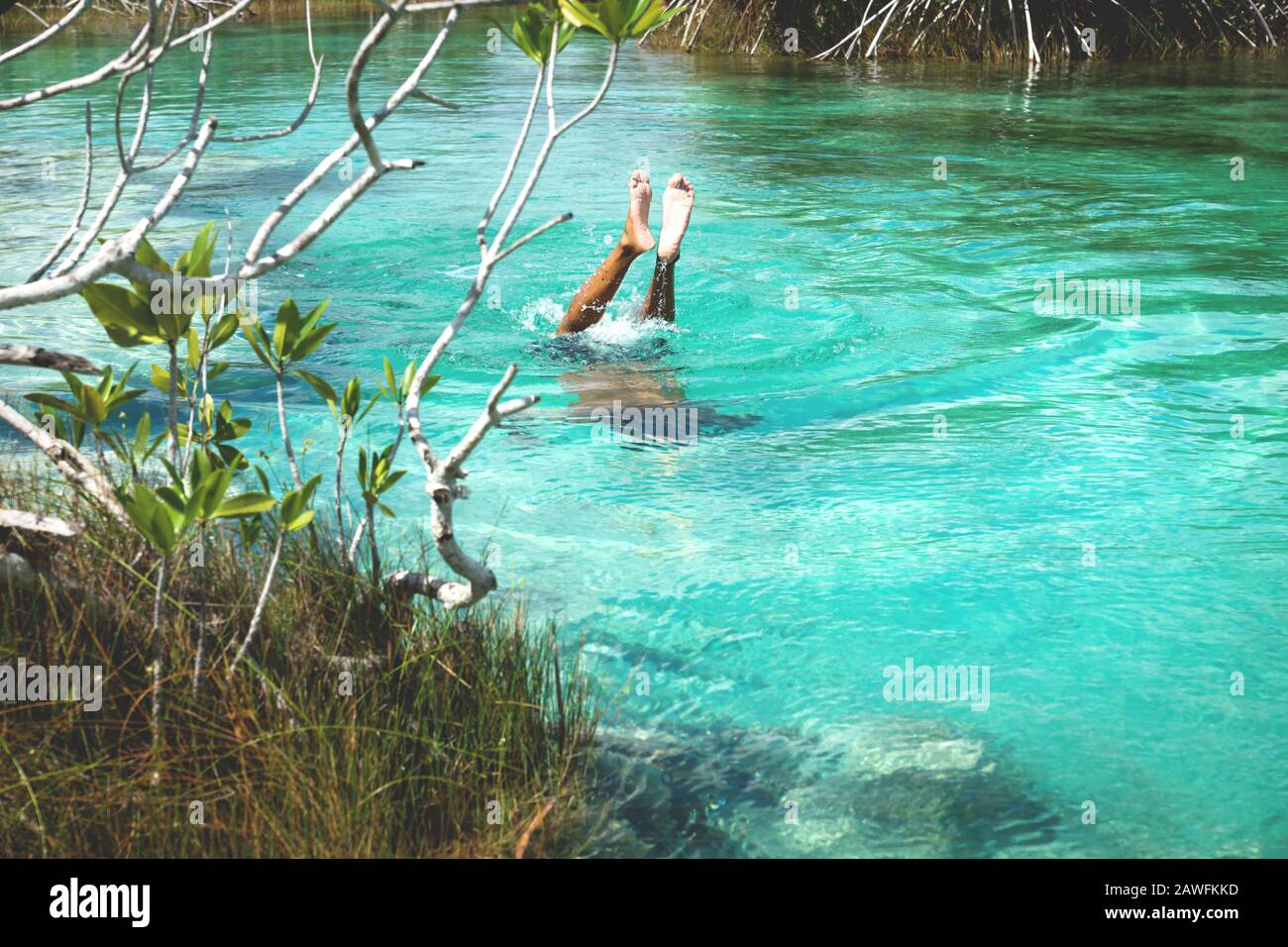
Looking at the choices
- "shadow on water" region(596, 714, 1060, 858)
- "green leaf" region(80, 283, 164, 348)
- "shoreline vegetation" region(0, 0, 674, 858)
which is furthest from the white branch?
"shadow on water" region(596, 714, 1060, 858)

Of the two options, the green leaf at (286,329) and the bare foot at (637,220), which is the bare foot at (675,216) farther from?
the green leaf at (286,329)

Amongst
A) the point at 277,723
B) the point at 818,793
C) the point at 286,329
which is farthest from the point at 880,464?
the point at 277,723

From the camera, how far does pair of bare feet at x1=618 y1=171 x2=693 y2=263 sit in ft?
22.1

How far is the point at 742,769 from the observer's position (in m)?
3.65

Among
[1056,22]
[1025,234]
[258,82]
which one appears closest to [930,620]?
[1025,234]

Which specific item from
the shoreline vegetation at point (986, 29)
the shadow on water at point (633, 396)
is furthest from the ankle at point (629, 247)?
the shoreline vegetation at point (986, 29)

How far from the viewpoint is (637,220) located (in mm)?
6730

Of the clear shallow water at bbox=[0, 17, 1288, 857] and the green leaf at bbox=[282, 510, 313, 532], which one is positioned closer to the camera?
the green leaf at bbox=[282, 510, 313, 532]

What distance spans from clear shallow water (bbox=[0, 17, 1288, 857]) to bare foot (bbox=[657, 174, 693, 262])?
1.93 feet

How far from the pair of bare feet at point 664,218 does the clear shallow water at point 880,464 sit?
606 mm

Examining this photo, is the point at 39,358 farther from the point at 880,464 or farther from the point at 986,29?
the point at 986,29

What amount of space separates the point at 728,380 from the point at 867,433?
971 mm

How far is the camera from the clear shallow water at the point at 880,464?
3693 mm

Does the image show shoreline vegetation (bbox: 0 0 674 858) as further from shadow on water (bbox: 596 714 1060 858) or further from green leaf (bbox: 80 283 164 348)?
shadow on water (bbox: 596 714 1060 858)
